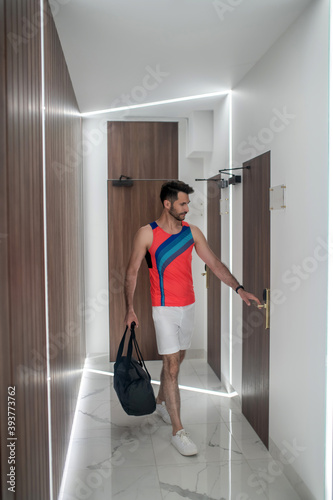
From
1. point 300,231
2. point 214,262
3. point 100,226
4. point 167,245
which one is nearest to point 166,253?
point 167,245

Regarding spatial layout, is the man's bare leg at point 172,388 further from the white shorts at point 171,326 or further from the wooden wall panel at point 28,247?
the wooden wall panel at point 28,247

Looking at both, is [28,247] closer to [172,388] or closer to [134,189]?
[172,388]

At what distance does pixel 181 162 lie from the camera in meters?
5.04

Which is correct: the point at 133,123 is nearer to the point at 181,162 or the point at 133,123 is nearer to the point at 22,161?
the point at 181,162

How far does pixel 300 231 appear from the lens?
2.46 metres

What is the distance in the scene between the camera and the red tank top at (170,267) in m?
3.27

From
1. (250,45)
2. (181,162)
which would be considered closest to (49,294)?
(250,45)

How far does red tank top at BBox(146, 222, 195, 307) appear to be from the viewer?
3.27 m

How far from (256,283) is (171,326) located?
668mm

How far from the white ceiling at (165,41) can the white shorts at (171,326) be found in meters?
1.74

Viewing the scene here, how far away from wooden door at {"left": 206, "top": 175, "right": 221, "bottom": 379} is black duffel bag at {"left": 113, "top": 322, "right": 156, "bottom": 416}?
4.63ft

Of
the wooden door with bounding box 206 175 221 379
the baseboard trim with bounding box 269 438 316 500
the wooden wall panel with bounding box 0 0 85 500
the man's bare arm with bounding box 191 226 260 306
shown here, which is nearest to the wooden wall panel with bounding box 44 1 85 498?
the wooden wall panel with bounding box 0 0 85 500

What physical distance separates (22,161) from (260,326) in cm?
213

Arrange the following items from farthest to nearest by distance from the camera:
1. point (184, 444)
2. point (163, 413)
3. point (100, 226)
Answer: point (100, 226) < point (163, 413) < point (184, 444)
